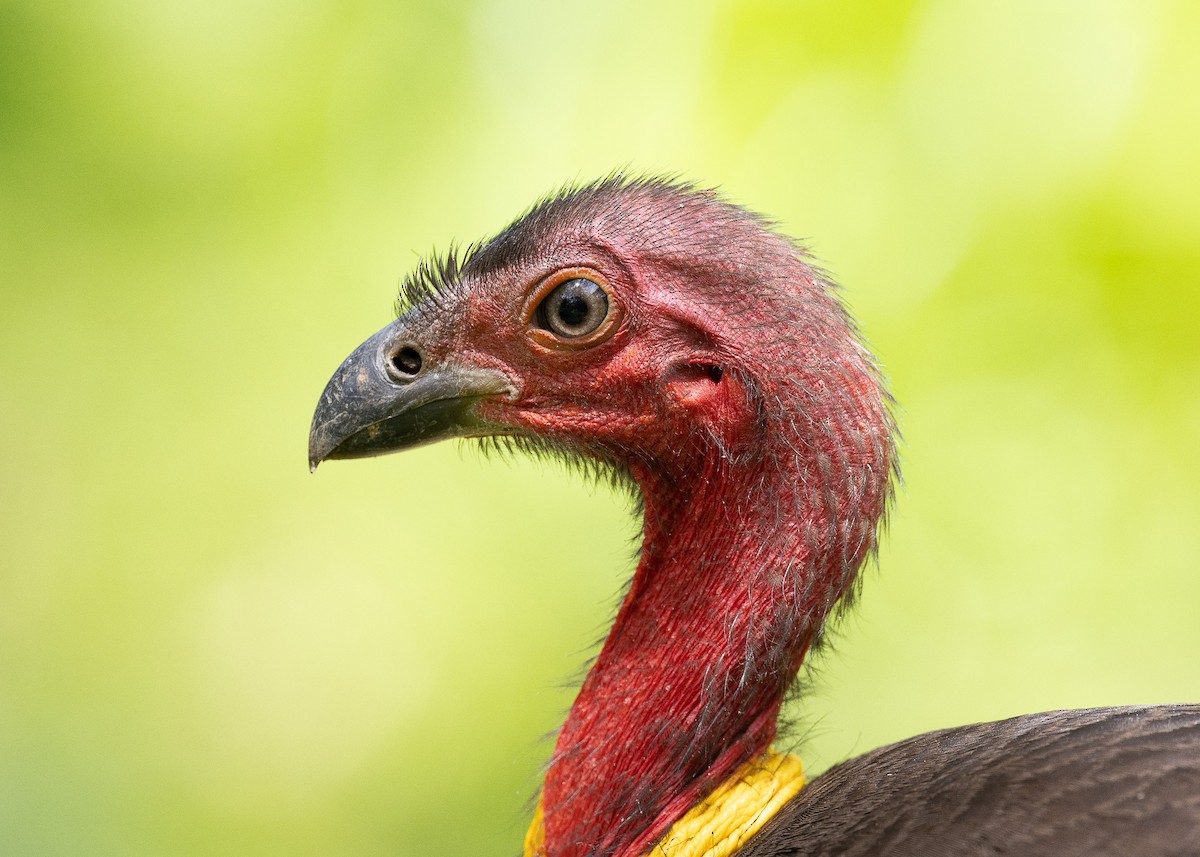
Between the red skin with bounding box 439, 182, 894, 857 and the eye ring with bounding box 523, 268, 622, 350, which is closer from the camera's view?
the red skin with bounding box 439, 182, 894, 857

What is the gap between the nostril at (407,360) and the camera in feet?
9.37

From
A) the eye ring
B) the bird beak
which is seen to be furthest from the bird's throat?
the bird beak

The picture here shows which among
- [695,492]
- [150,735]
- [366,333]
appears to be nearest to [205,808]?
[150,735]

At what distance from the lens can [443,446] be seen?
6.59 metres

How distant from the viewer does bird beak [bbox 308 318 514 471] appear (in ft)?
9.09

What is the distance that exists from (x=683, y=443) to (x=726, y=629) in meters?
0.43

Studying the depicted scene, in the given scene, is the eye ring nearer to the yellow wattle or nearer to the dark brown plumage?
the yellow wattle

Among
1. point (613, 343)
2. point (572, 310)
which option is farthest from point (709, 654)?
point (572, 310)

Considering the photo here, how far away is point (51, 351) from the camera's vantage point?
6527 mm

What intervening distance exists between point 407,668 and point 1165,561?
12.1 ft

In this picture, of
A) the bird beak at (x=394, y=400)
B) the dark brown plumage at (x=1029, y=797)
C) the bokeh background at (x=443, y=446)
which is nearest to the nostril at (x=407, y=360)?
the bird beak at (x=394, y=400)

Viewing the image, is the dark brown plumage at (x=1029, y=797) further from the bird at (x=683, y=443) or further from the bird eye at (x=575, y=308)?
the bird eye at (x=575, y=308)

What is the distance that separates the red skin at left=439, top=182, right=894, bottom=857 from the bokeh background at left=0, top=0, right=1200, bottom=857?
2.62 metres

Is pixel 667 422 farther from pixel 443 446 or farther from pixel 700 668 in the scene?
pixel 443 446
